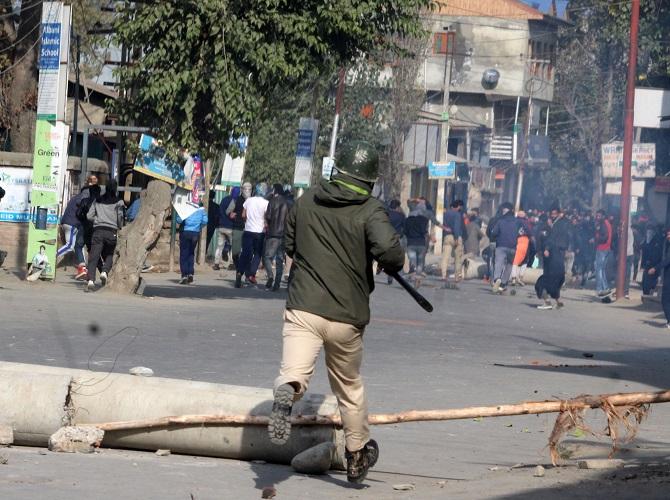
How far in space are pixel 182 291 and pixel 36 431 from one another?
46.1 feet

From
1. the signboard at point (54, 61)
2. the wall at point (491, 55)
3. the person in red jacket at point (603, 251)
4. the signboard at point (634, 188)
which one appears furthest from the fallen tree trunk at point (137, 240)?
the wall at point (491, 55)

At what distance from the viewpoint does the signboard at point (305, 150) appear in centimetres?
3047

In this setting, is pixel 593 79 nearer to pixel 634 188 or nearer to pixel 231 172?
pixel 634 188

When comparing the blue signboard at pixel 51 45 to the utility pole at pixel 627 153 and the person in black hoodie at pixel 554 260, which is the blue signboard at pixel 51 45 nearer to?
the person in black hoodie at pixel 554 260

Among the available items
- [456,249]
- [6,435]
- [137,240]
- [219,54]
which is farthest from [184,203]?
[6,435]

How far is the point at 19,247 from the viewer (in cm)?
2412

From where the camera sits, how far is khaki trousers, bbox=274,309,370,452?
267 inches

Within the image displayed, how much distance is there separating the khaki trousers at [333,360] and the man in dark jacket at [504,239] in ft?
69.3

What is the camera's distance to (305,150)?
101 ft

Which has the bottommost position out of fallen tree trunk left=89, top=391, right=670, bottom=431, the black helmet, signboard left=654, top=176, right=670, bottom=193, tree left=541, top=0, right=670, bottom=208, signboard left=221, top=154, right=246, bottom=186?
fallen tree trunk left=89, top=391, right=670, bottom=431

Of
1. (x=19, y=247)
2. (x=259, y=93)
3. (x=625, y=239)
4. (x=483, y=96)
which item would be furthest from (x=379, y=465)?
(x=483, y=96)

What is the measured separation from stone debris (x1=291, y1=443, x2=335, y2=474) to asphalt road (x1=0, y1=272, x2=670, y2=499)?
9 cm

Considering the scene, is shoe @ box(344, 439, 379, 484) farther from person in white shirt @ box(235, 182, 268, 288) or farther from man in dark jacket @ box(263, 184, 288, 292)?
person in white shirt @ box(235, 182, 268, 288)

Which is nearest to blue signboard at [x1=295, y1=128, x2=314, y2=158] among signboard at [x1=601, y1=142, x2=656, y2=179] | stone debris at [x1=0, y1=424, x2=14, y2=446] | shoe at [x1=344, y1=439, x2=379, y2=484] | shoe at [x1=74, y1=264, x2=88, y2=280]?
shoe at [x1=74, y1=264, x2=88, y2=280]
